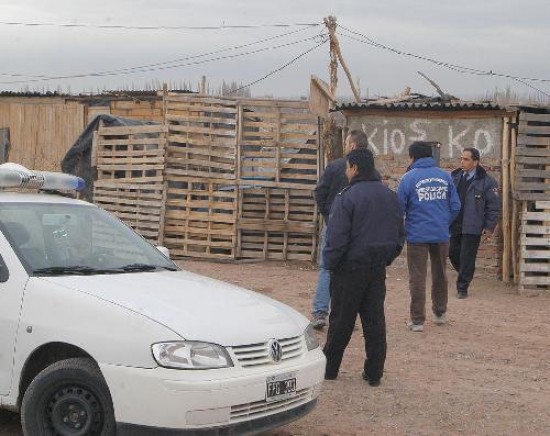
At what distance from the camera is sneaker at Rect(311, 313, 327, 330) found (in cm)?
863

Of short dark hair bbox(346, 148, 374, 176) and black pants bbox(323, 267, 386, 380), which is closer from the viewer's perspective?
black pants bbox(323, 267, 386, 380)

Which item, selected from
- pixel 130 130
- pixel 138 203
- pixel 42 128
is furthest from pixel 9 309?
pixel 42 128

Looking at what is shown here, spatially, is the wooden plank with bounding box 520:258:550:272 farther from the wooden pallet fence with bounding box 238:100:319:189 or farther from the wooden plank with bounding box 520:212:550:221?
the wooden pallet fence with bounding box 238:100:319:189

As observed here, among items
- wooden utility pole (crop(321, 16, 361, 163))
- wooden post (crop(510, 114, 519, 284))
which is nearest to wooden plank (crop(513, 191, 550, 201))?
wooden post (crop(510, 114, 519, 284))

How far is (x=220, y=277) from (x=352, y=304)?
676 centimetres

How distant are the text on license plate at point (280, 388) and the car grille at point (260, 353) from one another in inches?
4.5

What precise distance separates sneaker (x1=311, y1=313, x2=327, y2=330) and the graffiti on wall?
5.47m

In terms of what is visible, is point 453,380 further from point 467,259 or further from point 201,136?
point 201,136

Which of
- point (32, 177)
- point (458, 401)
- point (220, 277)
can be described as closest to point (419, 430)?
point (458, 401)

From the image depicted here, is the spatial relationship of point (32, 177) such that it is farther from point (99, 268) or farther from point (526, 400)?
point (526, 400)

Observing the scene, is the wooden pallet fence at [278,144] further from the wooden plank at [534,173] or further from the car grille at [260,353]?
the car grille at [260,353]

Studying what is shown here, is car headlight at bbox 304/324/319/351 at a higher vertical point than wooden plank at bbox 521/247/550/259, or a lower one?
higher

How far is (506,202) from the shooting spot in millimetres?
12602

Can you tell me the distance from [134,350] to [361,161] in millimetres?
2834
